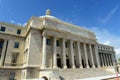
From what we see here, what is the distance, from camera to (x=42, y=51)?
23016mm

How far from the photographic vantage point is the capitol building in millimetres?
20625

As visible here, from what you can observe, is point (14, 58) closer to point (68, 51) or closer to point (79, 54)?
point (68, 51)

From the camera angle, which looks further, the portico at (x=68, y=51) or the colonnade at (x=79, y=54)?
the portico at (x=68, y=51)

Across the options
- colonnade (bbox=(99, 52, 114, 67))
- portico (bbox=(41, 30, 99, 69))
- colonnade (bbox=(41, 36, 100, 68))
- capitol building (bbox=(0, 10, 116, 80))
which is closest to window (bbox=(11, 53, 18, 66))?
capitol building (bbox=(0, 10, 116, 80))

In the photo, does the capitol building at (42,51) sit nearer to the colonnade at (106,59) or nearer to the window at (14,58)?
the window at (14,58)

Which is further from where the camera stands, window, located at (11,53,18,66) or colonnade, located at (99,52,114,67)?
colonnade, located at (99,52,114,67)

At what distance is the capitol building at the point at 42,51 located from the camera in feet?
67.7

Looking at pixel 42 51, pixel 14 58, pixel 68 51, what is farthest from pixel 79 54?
pixel 14 58

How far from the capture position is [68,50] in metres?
27.5

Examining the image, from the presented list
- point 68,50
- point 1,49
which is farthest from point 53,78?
point 1,49

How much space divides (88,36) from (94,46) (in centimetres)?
404

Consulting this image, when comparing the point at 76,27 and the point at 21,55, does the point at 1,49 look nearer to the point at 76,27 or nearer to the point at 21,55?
the point at 21,55

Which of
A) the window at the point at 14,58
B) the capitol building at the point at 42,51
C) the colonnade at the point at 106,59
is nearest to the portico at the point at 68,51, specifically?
the capitol building at the point at 42,51

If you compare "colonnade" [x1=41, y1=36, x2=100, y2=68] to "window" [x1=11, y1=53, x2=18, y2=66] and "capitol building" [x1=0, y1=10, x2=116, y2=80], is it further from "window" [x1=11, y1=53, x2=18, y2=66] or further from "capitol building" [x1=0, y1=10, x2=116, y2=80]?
"window" [x1=11, y1=53, x2=18, y2=66]
